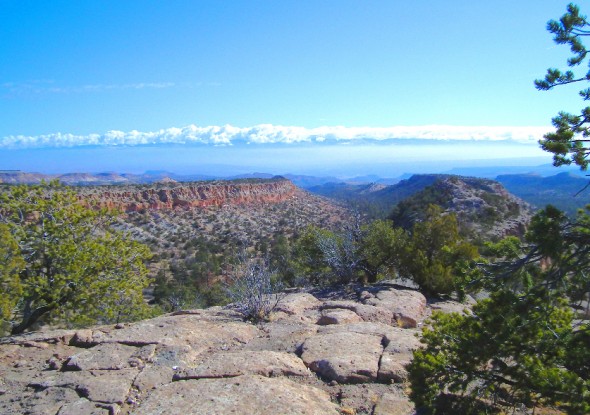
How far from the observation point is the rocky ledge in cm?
505

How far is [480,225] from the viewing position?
124 feet

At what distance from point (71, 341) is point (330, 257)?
27.7ft

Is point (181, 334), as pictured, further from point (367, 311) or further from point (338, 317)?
point (367, 311)

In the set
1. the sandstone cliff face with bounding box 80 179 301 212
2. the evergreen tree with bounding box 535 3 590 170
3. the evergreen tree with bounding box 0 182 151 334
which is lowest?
the sandstone cliff face with bounding box 80 179 301 212

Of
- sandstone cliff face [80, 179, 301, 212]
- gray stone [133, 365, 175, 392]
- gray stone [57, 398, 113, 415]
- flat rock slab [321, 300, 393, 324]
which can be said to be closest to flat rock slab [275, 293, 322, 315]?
flat rock slab [321, 300, 393, 324]

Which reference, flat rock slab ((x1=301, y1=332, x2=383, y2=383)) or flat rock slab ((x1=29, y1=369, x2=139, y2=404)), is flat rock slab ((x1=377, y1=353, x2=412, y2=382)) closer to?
flat rock slab ((x1=301, y1=332, x2=383, y2=383))

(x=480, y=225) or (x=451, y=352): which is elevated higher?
(x=451, y=352)

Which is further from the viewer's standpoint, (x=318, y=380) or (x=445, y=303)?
(x=445, y=303)

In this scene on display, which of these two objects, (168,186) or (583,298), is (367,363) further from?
(168,186)

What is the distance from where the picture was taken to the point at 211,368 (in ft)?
19.5

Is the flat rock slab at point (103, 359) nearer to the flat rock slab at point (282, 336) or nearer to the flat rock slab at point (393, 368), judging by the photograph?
the flat rock slab at point (282, 336)

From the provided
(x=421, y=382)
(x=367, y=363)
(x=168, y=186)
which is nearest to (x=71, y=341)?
(x=367, y=363)

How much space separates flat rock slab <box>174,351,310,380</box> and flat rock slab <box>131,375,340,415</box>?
0.21 meters

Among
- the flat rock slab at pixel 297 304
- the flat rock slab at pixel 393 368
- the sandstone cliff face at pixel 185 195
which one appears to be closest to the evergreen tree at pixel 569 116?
the flat rock slab at pixel 393 368
